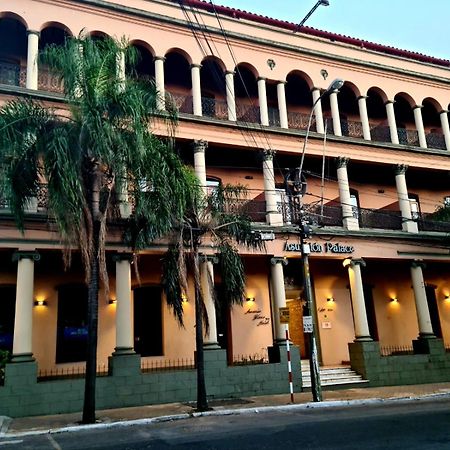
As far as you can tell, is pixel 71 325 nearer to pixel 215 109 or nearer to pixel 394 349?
pixel 215 109

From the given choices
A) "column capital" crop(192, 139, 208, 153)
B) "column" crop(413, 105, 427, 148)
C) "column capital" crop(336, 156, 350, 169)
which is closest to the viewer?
"column capital" crop(192, 139, 208, 153)

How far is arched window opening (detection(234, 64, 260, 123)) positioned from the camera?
64.1 feet

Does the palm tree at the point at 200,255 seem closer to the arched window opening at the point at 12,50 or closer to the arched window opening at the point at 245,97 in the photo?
the arched window opening at the point at 245,97

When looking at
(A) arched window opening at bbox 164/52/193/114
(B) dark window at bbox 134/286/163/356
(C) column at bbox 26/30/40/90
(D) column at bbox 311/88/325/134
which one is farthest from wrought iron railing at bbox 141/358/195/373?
(D) column at bbox 311/88/325/134

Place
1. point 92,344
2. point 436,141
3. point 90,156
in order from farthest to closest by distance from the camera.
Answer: point 436,141 → point 90,156 → point 92,344

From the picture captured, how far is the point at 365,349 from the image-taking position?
18.2 m

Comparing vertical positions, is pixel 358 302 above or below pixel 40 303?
below

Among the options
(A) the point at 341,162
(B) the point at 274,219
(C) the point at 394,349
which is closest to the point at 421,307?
(C) the point at 394,349

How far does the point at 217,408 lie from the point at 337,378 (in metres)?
6.25

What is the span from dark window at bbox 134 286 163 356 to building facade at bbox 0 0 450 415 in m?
0.05

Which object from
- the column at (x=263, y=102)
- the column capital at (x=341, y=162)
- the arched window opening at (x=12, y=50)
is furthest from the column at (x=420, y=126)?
the arched window opening at (x=12, y=50)

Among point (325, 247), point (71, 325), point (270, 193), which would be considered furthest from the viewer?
point (325, 247)

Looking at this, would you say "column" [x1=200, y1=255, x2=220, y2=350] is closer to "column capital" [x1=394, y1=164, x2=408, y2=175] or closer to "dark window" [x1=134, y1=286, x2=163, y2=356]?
"dark window" [x1=134, y1=286, x2=163, y2=356]

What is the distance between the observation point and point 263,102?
19062mm
